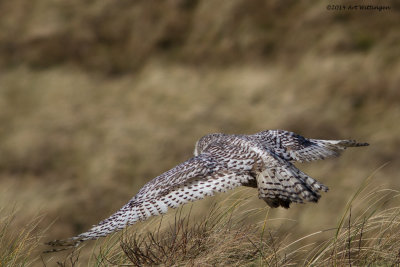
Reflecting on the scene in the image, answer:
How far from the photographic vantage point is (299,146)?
181 inches

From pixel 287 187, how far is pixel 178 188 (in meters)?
0.64

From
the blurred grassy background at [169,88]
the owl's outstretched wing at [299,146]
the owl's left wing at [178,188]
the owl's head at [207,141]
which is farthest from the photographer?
the blurred grassy background at [169,88]

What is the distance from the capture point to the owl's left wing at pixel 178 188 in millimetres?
3600

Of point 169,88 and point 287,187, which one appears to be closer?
point 287,187

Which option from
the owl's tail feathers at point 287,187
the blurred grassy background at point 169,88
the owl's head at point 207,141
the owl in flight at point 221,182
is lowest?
the owl's tail feathers at point 287,187

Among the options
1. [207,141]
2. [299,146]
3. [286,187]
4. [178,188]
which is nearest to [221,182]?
[178,188]

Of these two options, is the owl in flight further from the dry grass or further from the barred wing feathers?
the dry grass

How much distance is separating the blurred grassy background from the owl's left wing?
7708mm

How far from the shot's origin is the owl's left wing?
360cm

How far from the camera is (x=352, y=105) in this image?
40.4 feet

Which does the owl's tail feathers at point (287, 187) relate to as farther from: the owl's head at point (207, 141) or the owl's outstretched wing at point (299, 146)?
the owl's head at point (207, 141)

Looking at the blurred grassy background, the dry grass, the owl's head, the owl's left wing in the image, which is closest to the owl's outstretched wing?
the owl's head

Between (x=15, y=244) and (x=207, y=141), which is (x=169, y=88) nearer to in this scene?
(x=207, y=141)

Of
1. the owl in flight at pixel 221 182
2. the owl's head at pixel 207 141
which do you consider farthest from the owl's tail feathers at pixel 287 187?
the owl's head at pixel 207 141
